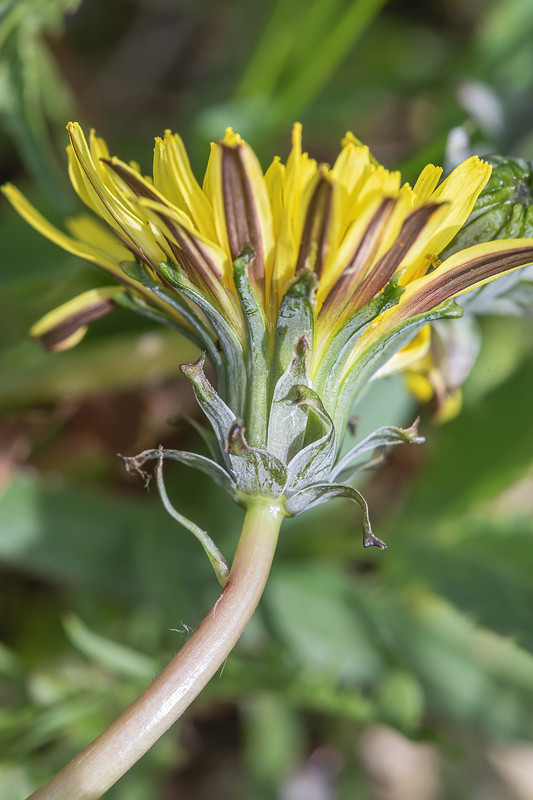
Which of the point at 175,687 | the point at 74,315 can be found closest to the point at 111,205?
the point at 74,315

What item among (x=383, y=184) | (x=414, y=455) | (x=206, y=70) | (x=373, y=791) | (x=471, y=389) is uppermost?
(x=206, y=70)

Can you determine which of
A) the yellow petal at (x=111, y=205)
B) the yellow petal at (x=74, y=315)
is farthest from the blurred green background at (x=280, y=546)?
the yellow petal at (x=111, y=205)

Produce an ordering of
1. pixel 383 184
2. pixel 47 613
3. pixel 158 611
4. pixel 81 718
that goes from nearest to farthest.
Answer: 1. pixel 383 184
2. pixel 81 718
3. pixel 158 611
4. pixel 47 613

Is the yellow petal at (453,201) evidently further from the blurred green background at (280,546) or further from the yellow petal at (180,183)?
the blurred green background at (280,546)

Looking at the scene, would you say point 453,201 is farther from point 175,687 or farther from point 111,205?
point 175,687

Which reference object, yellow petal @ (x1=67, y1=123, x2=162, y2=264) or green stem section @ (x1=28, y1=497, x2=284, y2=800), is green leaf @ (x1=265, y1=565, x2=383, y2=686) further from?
yellow petal @ (x1=67, y1=123, x2=162, y2=264)

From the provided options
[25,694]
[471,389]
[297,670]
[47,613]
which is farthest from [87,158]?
[471,389]

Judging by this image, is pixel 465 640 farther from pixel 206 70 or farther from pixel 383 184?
pixel 206 70

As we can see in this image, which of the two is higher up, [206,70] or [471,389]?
[206,70]
